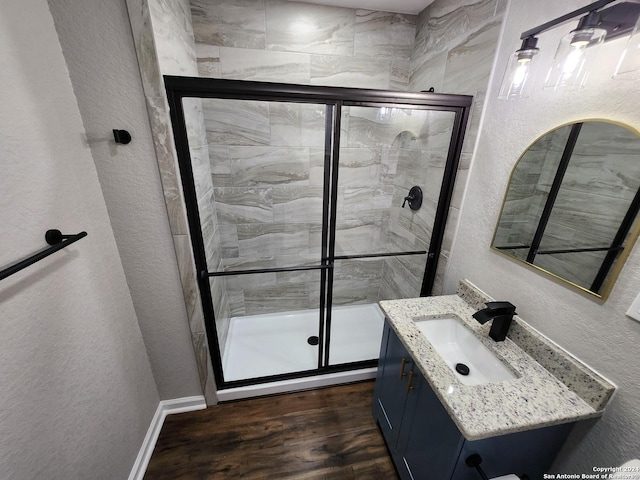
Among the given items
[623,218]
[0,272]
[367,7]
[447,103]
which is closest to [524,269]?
[623,218]

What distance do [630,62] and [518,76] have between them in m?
0.30

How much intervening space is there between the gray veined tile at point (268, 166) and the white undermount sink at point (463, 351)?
4.80 feet

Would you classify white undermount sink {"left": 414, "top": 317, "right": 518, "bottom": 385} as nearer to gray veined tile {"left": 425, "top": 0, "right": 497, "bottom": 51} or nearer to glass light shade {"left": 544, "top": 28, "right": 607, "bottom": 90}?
glass light shade {"left": 544, "top": 28, "right": 607, "bottom": 90}

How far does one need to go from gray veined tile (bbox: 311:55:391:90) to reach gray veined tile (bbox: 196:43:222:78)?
0.66m

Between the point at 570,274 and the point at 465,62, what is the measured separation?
1.20 metres

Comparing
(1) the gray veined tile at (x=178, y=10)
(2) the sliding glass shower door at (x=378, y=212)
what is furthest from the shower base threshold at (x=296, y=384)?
(1) the gray veined tile at (x=178, y=10)

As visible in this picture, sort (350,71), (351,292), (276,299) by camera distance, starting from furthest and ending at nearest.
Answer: (351,292)
(276,299)
(350,71)

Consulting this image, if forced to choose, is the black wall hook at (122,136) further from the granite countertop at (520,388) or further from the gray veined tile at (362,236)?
the gray veined tile at (362,236)

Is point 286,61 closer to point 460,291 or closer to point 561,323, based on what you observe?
point 460,291

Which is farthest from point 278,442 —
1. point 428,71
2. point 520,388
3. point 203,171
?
point 428,71

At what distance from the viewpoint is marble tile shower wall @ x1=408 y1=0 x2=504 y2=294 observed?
3.98 feet

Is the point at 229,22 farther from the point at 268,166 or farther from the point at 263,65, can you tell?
the point at 268,166

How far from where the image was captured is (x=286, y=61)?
175 centimetres

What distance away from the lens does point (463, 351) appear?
1.22 m
